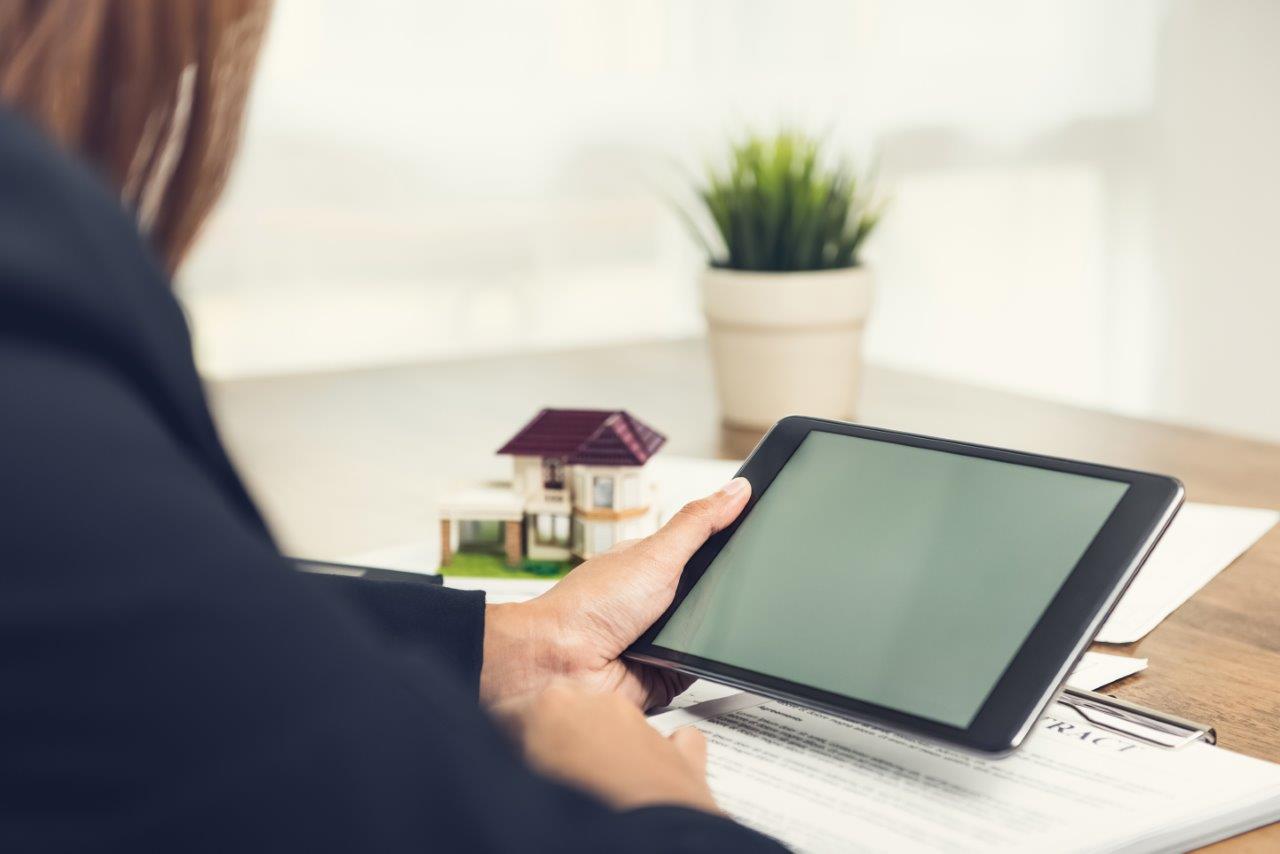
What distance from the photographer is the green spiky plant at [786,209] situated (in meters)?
1.44

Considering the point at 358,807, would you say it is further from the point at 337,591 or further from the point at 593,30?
the point at 593,30

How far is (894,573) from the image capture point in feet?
2.39

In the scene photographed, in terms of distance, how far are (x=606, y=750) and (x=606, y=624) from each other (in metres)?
0.21

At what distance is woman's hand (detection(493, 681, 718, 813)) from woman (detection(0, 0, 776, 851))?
0.16 ft

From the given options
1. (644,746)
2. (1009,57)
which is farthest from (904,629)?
(1009,57)

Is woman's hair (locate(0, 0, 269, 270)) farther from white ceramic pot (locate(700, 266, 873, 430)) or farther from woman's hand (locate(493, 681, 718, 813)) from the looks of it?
white ceramic pot (locate(700, 266, 873, 430))

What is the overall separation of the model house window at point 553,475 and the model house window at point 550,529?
0.03 meters

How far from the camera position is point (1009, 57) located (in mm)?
3188

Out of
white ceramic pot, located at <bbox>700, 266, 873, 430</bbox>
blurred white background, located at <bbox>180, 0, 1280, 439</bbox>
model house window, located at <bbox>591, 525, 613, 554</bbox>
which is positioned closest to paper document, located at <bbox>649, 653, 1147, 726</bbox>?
model house window, located at <bbox>591, 525, 613, 554</bbox>

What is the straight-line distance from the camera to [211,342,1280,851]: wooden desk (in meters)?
0.84

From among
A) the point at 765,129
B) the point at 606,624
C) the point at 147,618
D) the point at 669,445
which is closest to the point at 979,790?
the point at 606,624

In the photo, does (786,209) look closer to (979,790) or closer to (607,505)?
(607,505)

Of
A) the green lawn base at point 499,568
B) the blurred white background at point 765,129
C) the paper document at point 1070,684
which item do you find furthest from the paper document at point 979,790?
the blurred white background at point 765,129

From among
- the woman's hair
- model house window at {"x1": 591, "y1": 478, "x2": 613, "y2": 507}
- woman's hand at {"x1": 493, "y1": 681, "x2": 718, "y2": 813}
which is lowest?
model house window at {"x1": 591, "y1": 478, "x2": 613, "y2": 507}
